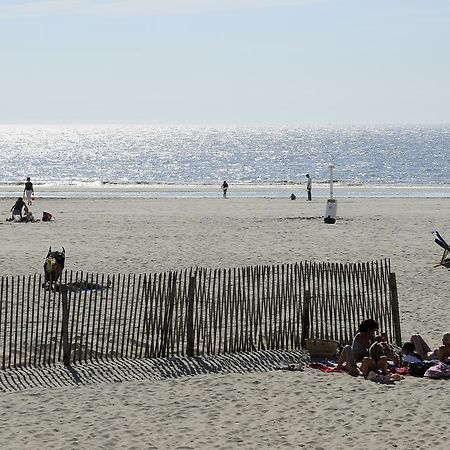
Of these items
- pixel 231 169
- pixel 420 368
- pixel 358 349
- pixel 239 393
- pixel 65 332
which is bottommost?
pixel 239 393

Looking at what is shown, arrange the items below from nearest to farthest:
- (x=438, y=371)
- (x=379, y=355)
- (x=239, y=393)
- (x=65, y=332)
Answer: (x=239, y=393) → (x=438, y=371) → (x=379, y=355) → (x=65, y=332)

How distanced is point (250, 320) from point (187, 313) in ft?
3.42

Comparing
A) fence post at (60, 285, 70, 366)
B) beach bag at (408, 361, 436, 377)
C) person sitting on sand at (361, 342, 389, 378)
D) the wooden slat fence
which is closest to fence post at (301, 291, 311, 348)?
the wooden slat fence

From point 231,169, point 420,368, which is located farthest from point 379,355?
point 231,169

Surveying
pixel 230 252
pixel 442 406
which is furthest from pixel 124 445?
pixel 230 252

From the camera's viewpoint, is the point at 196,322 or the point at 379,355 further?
the point at 196,322

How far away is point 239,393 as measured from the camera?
38.9 ft

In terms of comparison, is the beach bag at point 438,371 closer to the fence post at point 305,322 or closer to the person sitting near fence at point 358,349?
the person sitting near fence at point 358,349

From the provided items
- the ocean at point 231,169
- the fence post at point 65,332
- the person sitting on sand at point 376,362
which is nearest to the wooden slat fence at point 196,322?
the fence post at point 65,332

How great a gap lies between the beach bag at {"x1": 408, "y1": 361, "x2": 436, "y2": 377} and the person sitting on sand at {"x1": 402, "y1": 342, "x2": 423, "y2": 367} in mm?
175

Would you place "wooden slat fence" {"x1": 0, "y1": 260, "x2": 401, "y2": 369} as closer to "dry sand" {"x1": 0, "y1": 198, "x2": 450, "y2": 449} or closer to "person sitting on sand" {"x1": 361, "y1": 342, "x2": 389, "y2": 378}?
"dry sand" {"x1": 0, "y1": 198, "x2": 450, "y2": 449}

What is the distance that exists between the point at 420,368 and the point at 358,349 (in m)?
0.93

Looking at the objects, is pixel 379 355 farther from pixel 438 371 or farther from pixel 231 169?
pixel 231 169

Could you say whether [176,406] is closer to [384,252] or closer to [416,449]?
[416,449]
